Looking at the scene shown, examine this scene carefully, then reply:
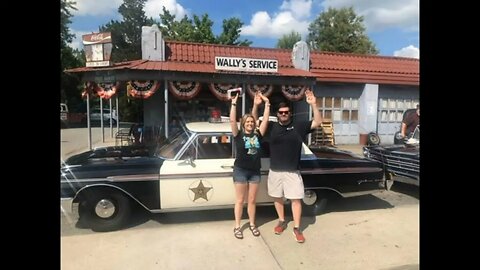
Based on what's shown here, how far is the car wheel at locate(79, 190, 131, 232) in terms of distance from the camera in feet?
12.9

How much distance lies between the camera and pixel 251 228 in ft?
12.9

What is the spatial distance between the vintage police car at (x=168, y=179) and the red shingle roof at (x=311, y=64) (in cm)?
449

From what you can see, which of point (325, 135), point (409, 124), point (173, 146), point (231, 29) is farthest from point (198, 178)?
point (325, 135)

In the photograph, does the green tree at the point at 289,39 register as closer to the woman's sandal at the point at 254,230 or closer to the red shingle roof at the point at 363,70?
the red shingle roof at the point at 363,70

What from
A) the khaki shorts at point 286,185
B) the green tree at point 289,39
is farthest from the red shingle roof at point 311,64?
the khaki shorts at point 286,185

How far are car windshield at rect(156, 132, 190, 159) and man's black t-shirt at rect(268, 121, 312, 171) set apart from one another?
1159mm

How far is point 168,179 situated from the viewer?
13.1 feet

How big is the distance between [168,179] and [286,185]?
1366 mm

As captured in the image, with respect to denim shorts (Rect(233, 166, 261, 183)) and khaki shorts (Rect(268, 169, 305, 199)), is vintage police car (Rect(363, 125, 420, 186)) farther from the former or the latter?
denim shorts (Rect(233, 166, 261, 183))

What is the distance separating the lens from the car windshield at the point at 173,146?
4234 millimetres
